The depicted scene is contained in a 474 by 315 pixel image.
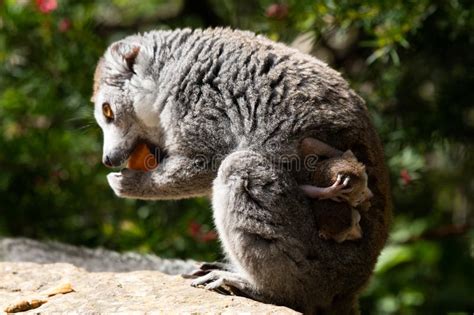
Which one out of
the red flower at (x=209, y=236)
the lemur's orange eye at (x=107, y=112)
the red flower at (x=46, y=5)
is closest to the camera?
the lemur's orange eye at (x=107, y=112)

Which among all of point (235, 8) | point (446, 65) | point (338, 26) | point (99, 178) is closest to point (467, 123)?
point (446, 65)

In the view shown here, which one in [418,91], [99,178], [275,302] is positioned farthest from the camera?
[99,178]

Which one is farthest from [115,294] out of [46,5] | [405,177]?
[46,5]

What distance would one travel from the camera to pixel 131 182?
22.8 feet

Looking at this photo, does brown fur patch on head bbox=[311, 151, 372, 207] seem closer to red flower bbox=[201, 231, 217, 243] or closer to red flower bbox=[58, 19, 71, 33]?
red flower bbox=[201, 231, 217, 243]

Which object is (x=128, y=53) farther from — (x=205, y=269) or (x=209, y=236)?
(x=209, y=236)

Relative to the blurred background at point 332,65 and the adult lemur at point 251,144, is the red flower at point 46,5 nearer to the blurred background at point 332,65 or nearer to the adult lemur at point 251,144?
the blurred background at point 332,65

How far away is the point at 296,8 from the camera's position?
9.31 meters

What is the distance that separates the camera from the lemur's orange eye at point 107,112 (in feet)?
24.2

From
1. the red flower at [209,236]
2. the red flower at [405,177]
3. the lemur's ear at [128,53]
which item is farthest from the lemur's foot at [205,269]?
the red flower at [405,177]

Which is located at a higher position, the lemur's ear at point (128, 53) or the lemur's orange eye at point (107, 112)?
the lemur's ear at point (128, 53)

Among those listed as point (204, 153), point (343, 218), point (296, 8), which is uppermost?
point (296, 8)

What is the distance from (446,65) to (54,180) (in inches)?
196

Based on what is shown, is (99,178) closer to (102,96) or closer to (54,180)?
(54,180)
